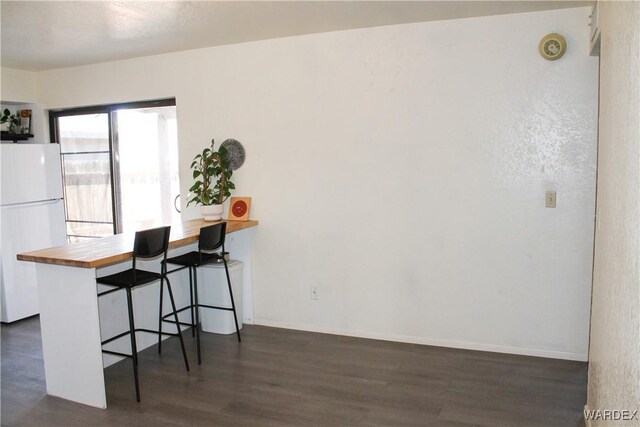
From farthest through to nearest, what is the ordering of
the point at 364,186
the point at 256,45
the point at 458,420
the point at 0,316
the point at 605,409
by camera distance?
1. the point at 0,316
2. the point at 256,45
3. the point at 364,186
4. the point at 458,420
5. the point at 605,409

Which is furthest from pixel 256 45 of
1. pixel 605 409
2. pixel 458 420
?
pixel 605 409

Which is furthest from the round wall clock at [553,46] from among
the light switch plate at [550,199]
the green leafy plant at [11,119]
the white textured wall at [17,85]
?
the green leafy plant at [11,119]

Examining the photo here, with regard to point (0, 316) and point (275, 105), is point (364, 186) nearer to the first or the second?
point (275, 105)

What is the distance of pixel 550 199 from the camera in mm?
3615

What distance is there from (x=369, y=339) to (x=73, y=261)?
2.34 meters

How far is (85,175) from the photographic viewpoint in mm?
5559

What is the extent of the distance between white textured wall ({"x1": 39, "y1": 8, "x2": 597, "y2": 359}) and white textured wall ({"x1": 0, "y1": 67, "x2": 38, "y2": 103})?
184 cm

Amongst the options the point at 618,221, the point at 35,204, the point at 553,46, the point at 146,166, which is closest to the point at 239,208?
the point at 146,166

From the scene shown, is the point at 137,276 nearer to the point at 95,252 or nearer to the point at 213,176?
the point at 95,252

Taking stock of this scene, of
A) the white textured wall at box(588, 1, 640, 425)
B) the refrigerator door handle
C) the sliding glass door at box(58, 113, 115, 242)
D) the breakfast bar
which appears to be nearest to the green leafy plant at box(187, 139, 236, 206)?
the breakfast bar

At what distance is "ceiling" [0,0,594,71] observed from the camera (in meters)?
3.32

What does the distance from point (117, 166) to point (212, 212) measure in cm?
154

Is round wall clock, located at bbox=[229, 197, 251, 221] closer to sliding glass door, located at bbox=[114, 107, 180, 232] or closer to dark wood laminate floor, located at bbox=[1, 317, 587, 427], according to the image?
sliding glass door, located at bbox=[114, 107, 180, 232]

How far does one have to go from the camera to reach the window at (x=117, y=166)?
5.09 metres
